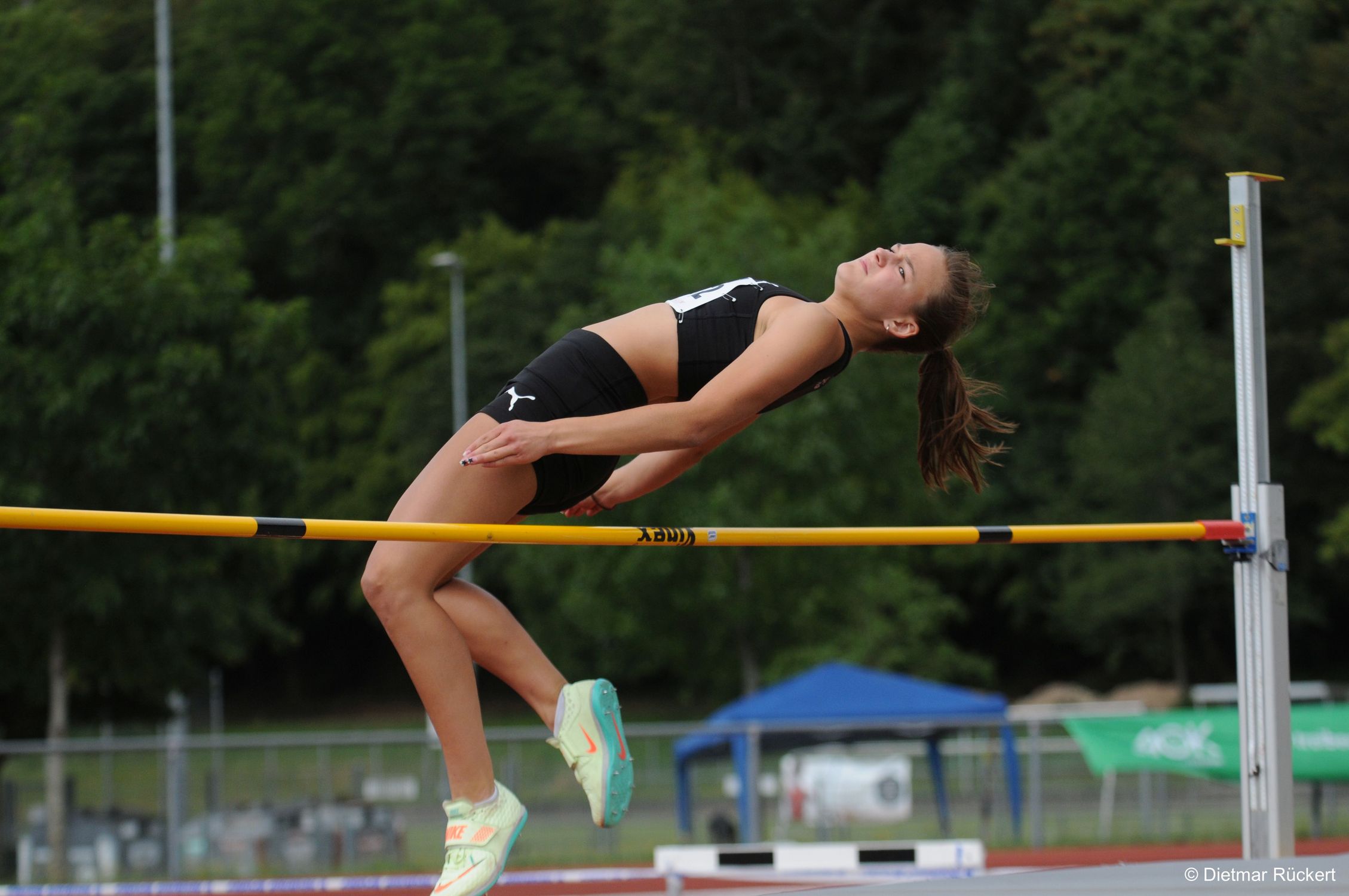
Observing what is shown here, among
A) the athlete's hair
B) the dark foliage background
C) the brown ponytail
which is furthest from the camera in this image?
the dark foliage background

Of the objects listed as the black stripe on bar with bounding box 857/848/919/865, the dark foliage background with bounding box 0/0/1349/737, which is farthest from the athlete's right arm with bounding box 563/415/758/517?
the dark foliage background with bounding box 0/0/1349/737

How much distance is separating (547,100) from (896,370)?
1326 centimetres

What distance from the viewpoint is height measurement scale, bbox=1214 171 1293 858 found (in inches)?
176

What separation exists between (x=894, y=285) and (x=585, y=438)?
34.0 inches

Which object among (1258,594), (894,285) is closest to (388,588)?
(894,285)

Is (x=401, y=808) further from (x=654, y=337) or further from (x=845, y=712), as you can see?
(x=654, y=337)

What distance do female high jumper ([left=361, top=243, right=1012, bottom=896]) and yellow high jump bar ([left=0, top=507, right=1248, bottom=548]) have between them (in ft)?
0.50

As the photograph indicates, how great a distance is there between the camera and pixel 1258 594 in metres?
4.54

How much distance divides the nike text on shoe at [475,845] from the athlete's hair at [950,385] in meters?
1.34

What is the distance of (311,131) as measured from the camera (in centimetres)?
3562

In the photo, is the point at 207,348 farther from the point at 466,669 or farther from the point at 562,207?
the point at 562,207

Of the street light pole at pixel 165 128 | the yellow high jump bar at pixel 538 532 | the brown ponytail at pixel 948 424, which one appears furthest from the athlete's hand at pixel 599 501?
the street light pole at pixel 165 128

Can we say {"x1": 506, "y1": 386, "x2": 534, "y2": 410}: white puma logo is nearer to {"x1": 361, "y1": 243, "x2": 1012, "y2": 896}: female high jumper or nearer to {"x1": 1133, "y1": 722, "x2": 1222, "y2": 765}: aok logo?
{"x1": 361, "y1": 243, "x2": 1012, "y2": 896}: female high jumper

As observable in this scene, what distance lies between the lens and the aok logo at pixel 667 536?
12.0 feet
